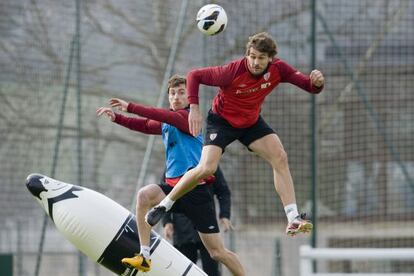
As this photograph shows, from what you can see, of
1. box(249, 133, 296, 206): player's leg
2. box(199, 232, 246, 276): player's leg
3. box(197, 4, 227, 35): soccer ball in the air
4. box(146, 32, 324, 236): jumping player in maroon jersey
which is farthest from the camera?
box(199, 232, 246, 276): player's leg

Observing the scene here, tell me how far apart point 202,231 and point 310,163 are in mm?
3995

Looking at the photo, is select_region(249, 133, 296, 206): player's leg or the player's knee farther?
select_region(249, 133, 296, 206): player's leg

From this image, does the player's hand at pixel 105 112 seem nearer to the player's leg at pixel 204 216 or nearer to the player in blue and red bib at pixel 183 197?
the player in blue and red bib at pixel 183 197

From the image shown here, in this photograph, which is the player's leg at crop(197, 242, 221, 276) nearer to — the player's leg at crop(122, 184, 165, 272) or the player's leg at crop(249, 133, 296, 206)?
the player's leg at crop(122, 184, 165, 272)

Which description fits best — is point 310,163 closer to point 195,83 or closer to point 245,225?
point 245,225

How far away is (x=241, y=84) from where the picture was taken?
8812 mm

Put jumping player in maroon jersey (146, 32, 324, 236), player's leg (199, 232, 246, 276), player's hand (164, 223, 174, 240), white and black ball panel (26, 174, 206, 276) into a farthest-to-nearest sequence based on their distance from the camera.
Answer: player's hand (164, 223, 174, 240), white and black ball panel (26, 174, 206, 276), player's leg (199, 232, 246, 276), jumping player in maroon jersey (146, 32, 324, 236)

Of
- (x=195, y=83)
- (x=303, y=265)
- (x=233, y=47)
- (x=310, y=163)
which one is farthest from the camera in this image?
(x=233, y=47)

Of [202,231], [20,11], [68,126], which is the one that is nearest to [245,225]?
[68,126]

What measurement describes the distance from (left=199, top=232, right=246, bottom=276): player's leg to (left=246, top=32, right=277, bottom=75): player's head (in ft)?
4.57

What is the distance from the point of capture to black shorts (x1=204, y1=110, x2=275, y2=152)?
8953 mm

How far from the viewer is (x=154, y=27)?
46.4 feet

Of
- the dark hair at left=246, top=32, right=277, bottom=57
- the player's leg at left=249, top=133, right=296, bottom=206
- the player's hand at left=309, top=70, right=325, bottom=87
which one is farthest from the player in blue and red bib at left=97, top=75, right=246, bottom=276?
the player's hand at left=309, top=70, right=325, bottom=87

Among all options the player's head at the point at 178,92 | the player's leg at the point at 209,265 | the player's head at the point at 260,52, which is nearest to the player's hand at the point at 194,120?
the player's head at the point at 260,52
